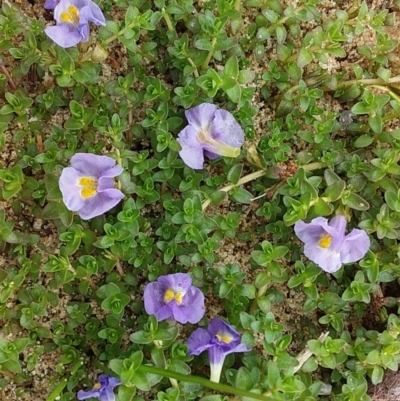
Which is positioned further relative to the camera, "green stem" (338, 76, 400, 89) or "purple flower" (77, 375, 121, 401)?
"green stem" (338, 76, 400, 89)

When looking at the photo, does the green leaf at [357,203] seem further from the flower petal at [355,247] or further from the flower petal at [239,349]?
the flower petal at [239,349]

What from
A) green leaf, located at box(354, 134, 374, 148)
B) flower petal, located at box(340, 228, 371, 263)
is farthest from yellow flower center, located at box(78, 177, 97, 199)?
green leaf, located at box(354, 134, 374, 148)

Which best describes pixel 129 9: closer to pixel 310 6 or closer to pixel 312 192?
pixel 310 6

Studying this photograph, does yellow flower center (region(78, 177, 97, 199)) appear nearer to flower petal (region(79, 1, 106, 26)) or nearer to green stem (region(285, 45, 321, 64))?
flower petal (region(79, 1, 106, 26))

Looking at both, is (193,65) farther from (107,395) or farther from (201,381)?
(107,395)

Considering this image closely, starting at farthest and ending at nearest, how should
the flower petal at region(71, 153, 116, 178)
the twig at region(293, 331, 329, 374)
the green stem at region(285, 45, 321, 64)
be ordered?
1. the green stem at region(285, 45, 321, 64)
2. the twig at region(293, 331, 329, 374)
3. the flower petal at region(71, 153, 116, 178)

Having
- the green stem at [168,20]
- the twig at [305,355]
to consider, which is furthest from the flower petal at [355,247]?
the green stem at [168,20]
